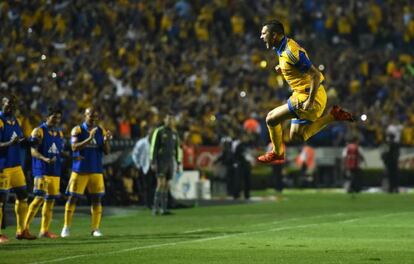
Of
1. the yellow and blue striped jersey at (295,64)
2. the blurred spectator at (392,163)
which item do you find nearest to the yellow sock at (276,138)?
the yellow and blue striped jersey at (295,64)

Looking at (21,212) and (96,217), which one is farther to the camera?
(96,217)

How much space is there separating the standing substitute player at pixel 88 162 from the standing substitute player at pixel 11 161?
962 mm

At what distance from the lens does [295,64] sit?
621 inches

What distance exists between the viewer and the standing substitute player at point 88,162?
63.4ft

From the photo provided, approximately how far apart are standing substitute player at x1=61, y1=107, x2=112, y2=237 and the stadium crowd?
10.3m

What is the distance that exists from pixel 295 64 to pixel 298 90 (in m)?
0.42

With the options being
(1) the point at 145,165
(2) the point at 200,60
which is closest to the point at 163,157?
(1) the point at 145,165

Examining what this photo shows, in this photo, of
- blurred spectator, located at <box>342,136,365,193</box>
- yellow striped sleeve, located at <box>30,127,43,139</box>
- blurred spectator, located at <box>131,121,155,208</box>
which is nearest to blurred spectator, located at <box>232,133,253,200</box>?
blurred spectator, located at <box>342,136,365,193</box>

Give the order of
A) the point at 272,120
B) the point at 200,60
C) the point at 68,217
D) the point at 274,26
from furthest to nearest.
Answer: the point at 200,60 < the point at 68,217 < the point at 272,120 < the point at 274,26

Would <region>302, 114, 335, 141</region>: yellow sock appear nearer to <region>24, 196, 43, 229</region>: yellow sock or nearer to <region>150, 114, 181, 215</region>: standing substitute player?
<region>24, 196, 43, 229</region>: yellow sock

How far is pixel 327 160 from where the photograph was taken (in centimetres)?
4112

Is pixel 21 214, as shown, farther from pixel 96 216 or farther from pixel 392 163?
pixel 392 163

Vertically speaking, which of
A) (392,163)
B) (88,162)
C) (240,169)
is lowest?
(88,162)

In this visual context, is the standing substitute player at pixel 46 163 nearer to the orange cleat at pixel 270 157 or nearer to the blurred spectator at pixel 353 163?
the orange cleat at pixel 270 157
